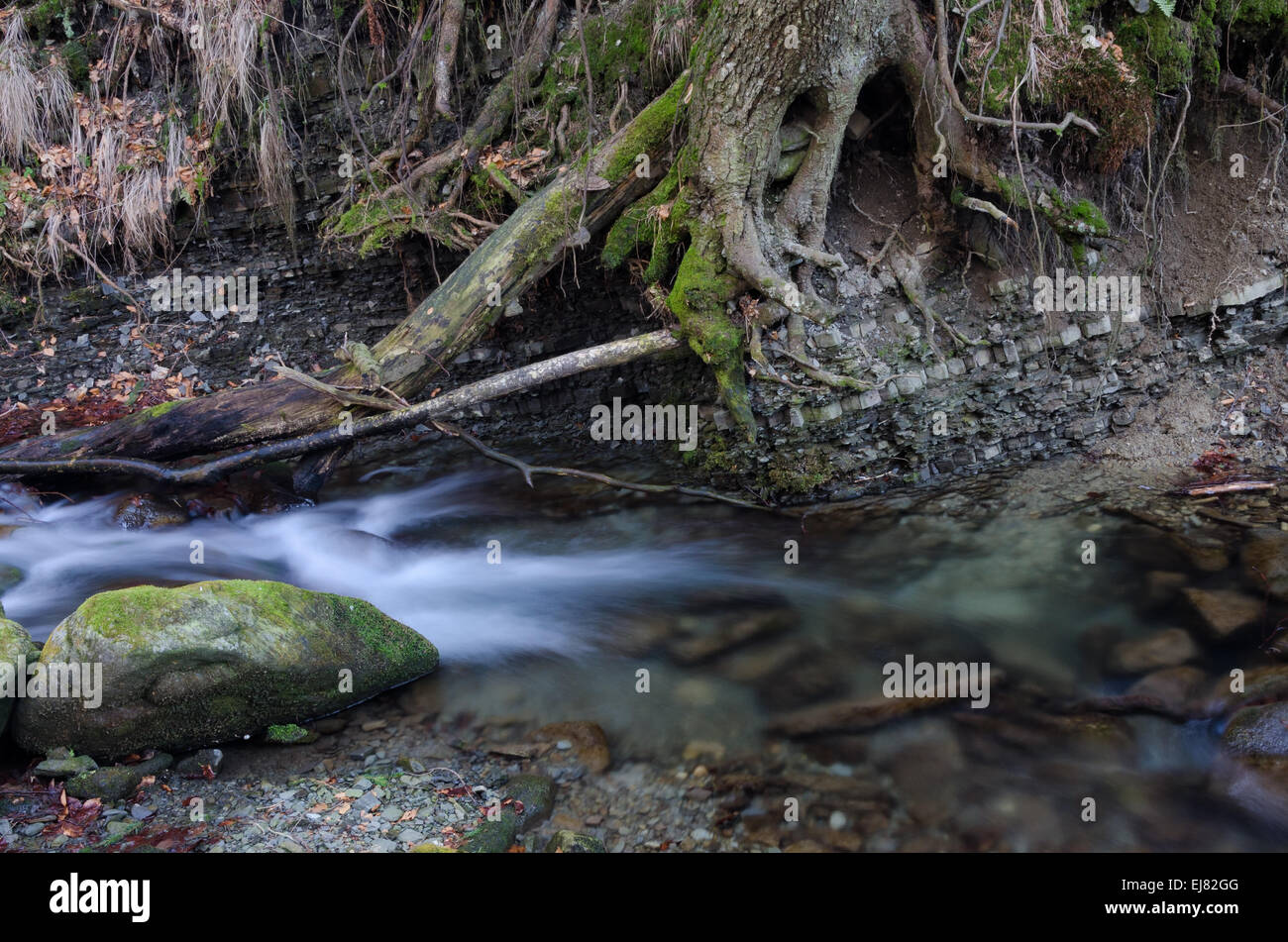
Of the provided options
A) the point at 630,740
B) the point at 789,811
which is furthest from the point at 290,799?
the point at 789,811

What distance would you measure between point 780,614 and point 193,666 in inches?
125

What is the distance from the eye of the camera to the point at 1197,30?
5703mm

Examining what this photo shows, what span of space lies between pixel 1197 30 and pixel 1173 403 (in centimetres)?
265

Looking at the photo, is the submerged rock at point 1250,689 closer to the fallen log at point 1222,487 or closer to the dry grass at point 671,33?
the fallen log at point 1222,487

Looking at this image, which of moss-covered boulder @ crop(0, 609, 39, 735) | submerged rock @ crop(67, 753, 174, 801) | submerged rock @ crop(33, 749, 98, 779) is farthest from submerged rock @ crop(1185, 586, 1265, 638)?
moss-covered boulder @ crop(0, 609, 39, 735)

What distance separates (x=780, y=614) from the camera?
196 inches

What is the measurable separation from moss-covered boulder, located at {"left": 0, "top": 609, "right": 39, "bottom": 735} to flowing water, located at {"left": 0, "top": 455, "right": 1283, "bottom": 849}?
1120 millimetres

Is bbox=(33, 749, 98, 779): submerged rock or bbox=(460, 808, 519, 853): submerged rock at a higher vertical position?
bbox=(33, 749, 98, 779): submerged rock

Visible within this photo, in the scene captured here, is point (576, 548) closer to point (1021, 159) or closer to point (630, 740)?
point (630, 740)

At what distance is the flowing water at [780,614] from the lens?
3658mm

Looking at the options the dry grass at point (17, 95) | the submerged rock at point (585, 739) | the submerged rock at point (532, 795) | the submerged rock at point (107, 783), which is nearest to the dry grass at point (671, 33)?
the submerged rock at point (585, 739)

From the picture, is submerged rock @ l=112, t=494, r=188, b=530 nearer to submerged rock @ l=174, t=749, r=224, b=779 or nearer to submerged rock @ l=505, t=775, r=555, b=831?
submerged rock @ l=174, t=749, r=224, b=779

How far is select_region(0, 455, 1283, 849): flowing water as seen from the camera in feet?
12.0

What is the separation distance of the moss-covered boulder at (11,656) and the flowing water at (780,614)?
112cm
